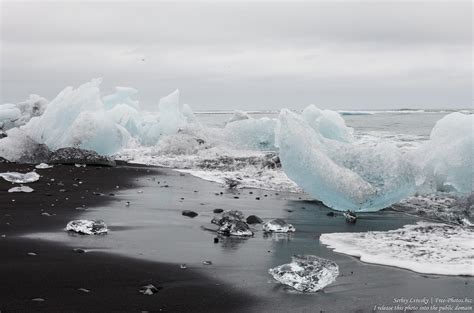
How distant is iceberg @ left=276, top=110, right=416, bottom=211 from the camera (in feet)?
27.9

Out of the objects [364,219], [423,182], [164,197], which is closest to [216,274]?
[364,219]

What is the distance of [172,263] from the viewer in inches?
194

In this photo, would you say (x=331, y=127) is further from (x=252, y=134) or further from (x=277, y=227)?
(x=277, y=227)

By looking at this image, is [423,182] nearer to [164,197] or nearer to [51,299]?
[164,197]

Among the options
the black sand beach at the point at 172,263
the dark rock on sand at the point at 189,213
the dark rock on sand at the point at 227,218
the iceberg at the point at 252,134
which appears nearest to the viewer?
the black sand beach at the point at 172,263

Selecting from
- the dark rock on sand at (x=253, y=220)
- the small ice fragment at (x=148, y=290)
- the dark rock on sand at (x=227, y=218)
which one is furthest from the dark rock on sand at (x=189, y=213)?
the small ice fragment at (x=148, y=290)

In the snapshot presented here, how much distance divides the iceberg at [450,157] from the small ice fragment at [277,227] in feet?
12.7

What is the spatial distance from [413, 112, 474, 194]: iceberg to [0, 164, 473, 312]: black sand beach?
196 centimetres

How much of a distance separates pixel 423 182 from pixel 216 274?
6277mm

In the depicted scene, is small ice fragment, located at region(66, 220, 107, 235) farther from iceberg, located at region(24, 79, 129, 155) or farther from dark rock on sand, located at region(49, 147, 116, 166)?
iceberg, located at region(24, 79, 129, 155)

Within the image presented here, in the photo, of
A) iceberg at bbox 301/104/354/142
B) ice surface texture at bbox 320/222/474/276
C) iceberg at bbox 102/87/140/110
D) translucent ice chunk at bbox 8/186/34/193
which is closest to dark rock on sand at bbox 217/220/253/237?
ice surface texture at bbox 320/222/474/276

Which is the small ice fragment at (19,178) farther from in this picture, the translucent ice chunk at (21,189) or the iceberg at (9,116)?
the iceberg at (9,116)

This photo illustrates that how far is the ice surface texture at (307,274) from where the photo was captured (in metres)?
4.27

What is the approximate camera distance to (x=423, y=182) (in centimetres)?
980
